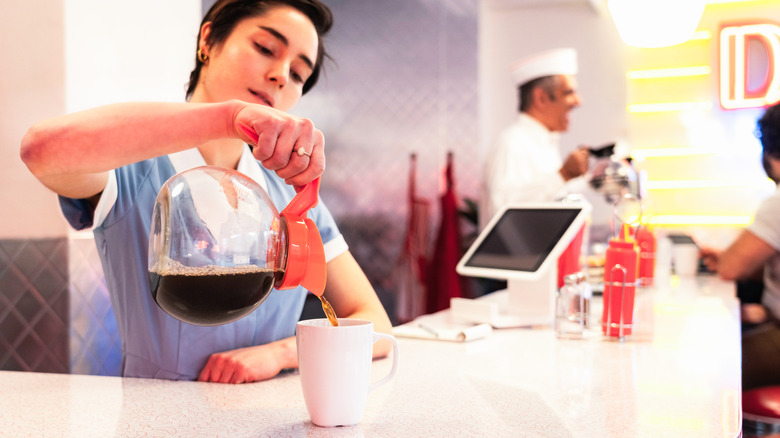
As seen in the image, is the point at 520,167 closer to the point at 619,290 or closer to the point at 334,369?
the point at 619,290

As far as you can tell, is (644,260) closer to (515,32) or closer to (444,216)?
(444,216)

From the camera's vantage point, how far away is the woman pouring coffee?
0.99m

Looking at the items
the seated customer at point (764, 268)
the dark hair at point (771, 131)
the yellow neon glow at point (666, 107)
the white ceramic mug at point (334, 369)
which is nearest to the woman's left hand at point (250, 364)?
the white ceramic mug at point (334, 369)

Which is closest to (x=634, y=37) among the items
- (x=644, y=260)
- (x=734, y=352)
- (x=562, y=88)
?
(x=644, y=260)

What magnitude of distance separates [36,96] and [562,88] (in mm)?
2728

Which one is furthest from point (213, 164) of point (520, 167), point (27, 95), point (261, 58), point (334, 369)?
point (520, 167)

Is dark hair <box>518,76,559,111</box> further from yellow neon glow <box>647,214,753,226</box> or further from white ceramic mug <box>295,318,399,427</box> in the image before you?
white ceramic mug <box>295,318,399,427</box>

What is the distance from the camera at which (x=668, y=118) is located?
430 centimetres

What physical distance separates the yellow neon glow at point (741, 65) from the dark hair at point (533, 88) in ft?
3.85

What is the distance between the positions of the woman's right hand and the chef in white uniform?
2.64m

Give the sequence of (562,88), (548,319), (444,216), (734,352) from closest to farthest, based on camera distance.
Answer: (734,352), (548,319), (562,88), (444,216)

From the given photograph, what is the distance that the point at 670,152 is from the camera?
14.0 ft

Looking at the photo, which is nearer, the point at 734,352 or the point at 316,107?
the point at 734,352

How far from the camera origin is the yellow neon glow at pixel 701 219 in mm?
4113
